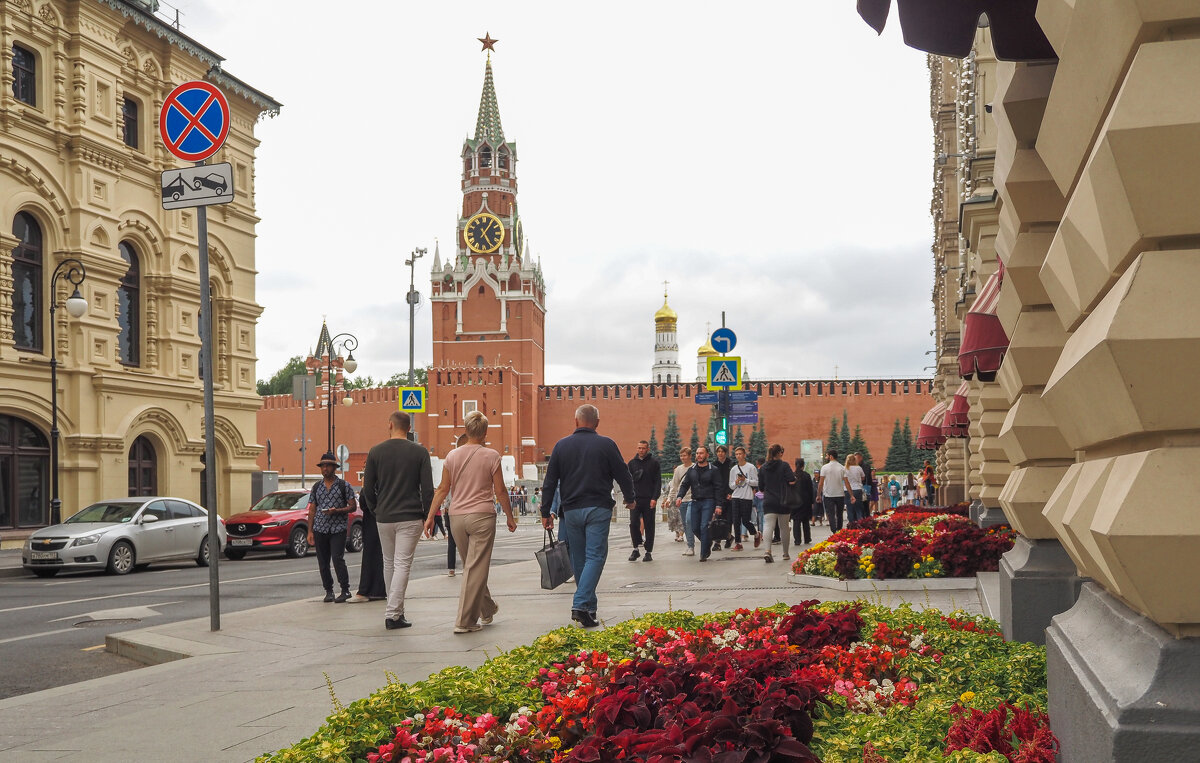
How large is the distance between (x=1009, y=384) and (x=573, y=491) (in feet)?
16.0

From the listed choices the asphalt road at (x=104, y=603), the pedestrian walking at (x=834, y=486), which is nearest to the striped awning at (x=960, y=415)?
the pedestrian walking at (x=834, y=486)

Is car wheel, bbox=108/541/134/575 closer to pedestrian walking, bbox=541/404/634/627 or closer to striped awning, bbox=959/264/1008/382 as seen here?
pedestrian walking, bbox=541/404/634/627

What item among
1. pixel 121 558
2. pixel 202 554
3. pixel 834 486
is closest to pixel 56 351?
pixel 202 554

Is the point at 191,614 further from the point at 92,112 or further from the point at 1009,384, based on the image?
the point at 92,112

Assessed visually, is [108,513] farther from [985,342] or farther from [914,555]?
[985,342]

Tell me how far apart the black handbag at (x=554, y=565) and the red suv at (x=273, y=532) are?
13163mm

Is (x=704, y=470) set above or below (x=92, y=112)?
below

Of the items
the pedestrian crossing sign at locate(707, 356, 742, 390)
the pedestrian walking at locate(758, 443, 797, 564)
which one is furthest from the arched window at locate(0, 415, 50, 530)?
the pedestrian walking at locate(758, 443, 797, 564)

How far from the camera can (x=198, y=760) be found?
469cm

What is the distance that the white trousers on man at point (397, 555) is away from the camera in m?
9.45

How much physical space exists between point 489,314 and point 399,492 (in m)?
76.0

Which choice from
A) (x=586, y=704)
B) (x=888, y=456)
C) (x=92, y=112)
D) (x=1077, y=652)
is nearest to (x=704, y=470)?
(x=586, y=704)

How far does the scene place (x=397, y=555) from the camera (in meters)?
9.71

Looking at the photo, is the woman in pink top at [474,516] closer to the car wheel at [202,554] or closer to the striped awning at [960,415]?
the striped awning at [960,415]
